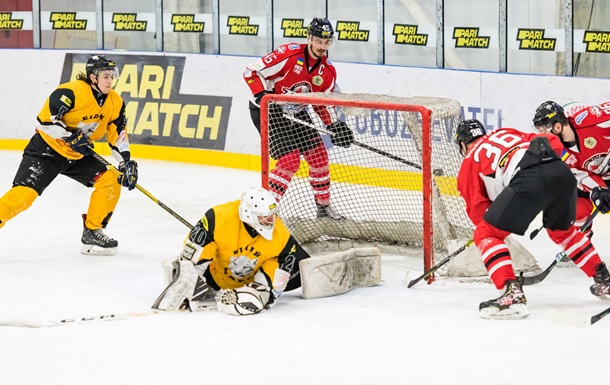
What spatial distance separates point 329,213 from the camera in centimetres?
662

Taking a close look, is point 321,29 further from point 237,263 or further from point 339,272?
point 237,263

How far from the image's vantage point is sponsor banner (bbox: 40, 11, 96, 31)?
10.5 m

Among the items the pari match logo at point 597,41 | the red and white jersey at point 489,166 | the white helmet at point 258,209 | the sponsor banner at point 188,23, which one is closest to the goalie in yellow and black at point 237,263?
the white helmet at point 258,209

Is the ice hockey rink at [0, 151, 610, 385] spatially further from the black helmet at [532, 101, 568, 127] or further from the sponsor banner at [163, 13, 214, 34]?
the sponsor banner at [163, 13, 214, 34]

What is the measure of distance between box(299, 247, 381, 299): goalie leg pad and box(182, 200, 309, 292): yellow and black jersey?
11 centimetres

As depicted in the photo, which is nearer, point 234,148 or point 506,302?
point 506,302

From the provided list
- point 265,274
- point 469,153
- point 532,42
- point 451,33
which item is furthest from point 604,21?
point 265,274

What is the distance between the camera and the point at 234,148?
366 inches

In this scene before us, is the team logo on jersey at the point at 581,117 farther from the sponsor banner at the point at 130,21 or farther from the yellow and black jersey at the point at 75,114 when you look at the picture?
the sponsor banner at the point at 130,21

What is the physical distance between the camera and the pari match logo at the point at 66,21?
10571 mm

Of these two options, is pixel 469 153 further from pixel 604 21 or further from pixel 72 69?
pixel 72 69

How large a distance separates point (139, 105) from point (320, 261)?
4830 mm

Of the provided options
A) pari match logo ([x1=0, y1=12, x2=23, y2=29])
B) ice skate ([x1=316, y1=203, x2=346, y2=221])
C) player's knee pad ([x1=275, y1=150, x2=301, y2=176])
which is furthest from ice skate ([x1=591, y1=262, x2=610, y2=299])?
pari match logo ([x1=0, y1=12, x2=23, y2=29])

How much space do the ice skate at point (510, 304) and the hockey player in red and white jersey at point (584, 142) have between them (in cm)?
86
